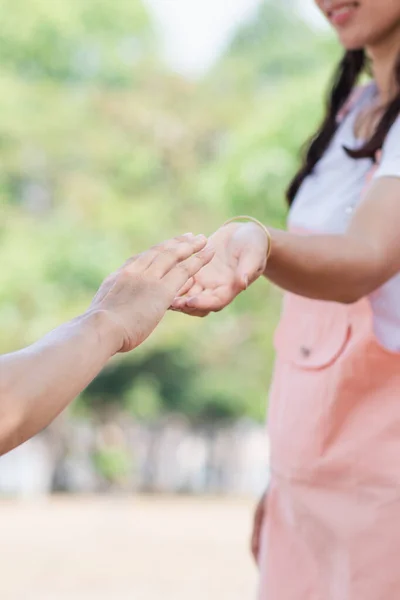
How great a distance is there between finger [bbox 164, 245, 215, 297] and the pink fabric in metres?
0.31

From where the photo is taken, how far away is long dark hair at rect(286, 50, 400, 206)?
143 centimetres

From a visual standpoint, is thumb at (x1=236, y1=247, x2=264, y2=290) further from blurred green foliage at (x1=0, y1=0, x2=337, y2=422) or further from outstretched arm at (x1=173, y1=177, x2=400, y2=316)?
blurred green foliage at (x1=0, y1=0, x2=337, y2=422)

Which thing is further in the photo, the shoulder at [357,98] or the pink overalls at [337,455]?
the shoulder at [357,98]

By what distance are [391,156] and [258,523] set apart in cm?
68

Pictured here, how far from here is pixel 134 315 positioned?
102cm

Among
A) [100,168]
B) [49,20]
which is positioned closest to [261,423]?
[100,168]

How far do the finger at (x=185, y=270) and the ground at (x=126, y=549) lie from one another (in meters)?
4.92

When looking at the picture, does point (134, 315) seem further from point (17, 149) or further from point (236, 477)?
point (236, 477)

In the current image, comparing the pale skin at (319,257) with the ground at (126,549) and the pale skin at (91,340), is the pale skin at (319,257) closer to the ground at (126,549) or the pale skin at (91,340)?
the pale skin at (91,340)

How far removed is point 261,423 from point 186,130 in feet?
10.4

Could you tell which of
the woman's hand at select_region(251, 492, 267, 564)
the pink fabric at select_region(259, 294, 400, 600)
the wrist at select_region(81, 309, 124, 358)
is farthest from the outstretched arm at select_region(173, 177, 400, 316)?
the woman's hand at select_region(251, 492, 267, 564)

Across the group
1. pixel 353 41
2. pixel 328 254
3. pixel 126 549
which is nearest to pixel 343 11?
pixel 353 41

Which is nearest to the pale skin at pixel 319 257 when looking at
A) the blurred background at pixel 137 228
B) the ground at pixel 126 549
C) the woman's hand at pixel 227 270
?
the woman's hand at pixel 227 270

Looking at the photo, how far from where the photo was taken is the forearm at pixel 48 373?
0.88 metres
